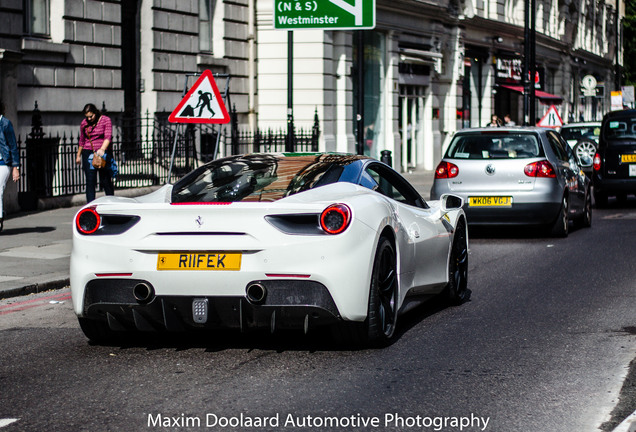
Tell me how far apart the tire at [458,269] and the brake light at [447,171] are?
566cm

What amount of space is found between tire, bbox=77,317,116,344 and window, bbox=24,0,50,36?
46.5ft

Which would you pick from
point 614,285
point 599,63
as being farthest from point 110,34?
point 599,63

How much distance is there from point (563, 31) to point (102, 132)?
151 ft

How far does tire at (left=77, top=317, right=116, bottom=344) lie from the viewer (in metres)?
7.08

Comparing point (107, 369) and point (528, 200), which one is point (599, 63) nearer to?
point (528, 200)

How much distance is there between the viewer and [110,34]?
2208cm

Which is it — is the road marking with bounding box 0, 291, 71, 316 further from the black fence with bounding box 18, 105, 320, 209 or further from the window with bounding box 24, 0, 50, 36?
the window with bounding box 24, 0, 50, 36

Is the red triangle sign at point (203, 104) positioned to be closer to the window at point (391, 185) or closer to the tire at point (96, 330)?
the window at point (391, 185)

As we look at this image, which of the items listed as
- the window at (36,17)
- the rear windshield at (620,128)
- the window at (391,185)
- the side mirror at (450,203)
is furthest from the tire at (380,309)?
the window at (36,17)

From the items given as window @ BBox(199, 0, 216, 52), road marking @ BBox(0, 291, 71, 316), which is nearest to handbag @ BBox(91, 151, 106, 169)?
road marking @ BBox(0, 291, 71, 316)

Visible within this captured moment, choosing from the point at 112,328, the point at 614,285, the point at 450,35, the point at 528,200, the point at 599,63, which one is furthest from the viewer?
the point at 599,63

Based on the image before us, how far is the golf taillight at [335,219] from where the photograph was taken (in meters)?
6.43

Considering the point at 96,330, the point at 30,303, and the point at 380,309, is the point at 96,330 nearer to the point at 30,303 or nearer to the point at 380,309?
the point at 380,309

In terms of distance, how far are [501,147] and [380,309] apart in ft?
27.1
